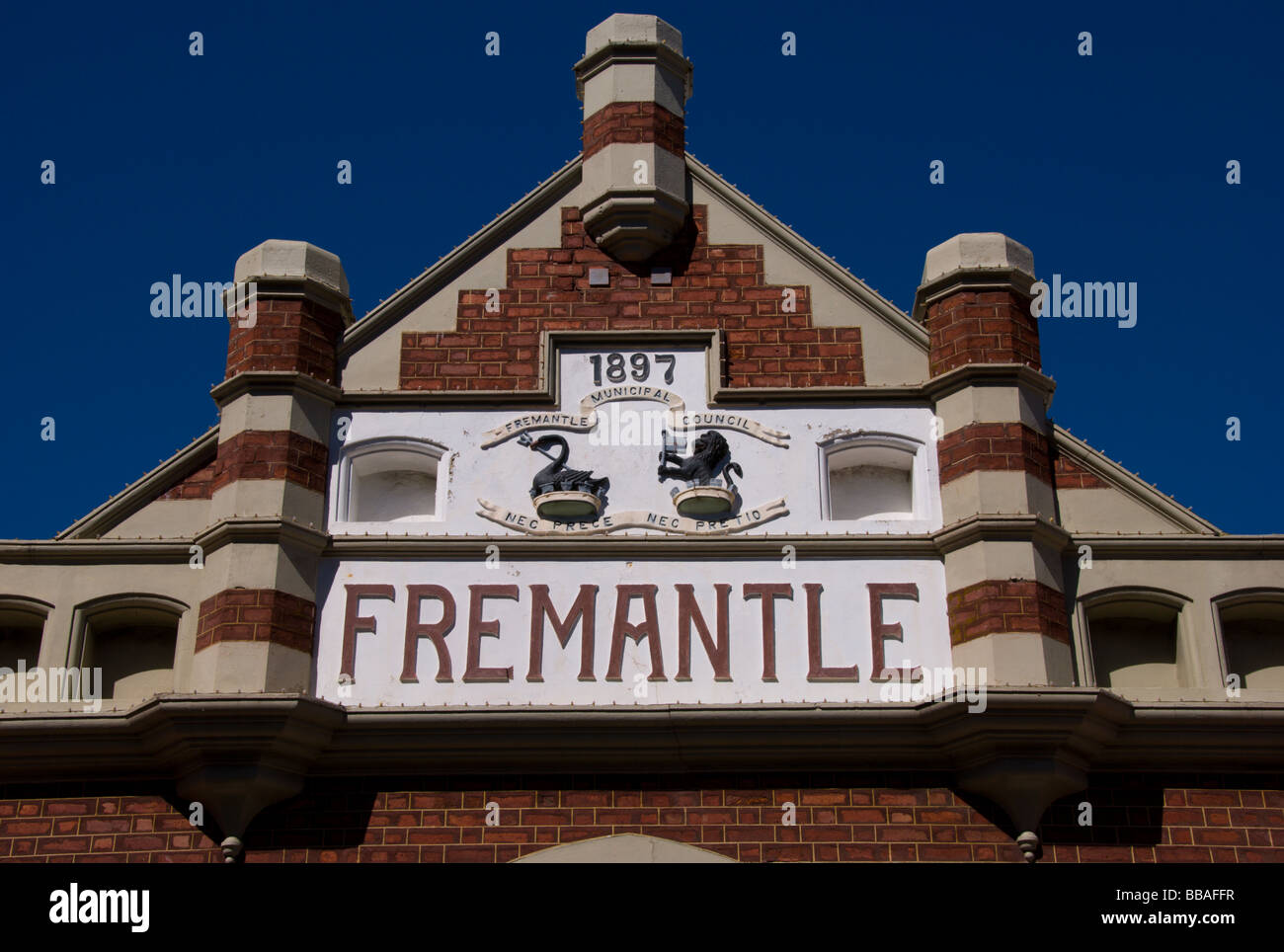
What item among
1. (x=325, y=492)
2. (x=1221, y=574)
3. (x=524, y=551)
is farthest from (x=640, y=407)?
(x=1221, y=574)

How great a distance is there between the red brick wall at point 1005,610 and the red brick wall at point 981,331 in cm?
223

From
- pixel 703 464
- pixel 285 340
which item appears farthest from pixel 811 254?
pixel 285 340

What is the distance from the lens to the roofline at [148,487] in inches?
577

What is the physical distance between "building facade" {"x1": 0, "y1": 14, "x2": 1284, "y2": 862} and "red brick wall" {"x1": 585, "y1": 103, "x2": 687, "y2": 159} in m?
0.09

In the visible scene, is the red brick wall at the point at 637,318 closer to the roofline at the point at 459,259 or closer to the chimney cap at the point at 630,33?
the roofline at the point at 459,259

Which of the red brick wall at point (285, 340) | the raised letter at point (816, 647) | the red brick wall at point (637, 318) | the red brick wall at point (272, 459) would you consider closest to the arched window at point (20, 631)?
the red brick wall at point (272, 459)

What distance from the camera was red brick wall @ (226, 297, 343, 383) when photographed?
15031 millimetres

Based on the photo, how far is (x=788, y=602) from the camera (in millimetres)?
13969

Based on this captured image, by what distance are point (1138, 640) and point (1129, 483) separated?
52.7 inches

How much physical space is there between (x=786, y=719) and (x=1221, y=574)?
13.1 feet

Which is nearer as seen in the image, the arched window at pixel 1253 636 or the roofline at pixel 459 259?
the arched window at pixel 1253 636

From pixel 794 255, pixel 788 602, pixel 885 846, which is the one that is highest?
pixel 794 255
